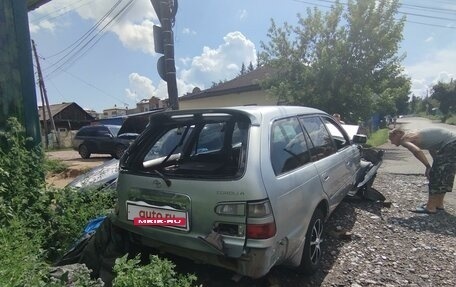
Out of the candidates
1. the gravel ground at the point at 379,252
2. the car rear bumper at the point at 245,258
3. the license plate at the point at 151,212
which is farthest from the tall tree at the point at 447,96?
the license plate at the point at 151,212

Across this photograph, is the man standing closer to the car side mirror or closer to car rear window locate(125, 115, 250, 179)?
the car side mirror

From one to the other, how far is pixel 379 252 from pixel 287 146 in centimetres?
200

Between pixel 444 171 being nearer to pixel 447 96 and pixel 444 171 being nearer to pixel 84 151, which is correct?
pixel 84 151

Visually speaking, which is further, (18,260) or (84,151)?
(84,151)

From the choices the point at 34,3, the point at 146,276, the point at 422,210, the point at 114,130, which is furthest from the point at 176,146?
the point at 114,130

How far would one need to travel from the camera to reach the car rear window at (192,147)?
2.90 m

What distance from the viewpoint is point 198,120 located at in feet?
10.7

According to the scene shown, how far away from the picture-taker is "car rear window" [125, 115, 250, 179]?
9.51 ft

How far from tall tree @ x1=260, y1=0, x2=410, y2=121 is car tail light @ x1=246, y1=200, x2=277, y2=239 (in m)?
12.6

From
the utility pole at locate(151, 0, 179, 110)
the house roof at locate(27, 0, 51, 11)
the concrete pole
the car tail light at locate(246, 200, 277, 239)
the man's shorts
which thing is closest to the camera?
the car tail light at locate(246, 200, 277, 239)

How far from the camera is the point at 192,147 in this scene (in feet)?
12.5

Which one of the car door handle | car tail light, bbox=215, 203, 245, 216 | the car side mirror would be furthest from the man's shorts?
car tail light, bbox=215, 203, 245, 216

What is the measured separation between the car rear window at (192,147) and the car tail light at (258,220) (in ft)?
1.21

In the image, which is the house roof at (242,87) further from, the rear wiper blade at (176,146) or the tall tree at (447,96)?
the tall tree at (447,96)
